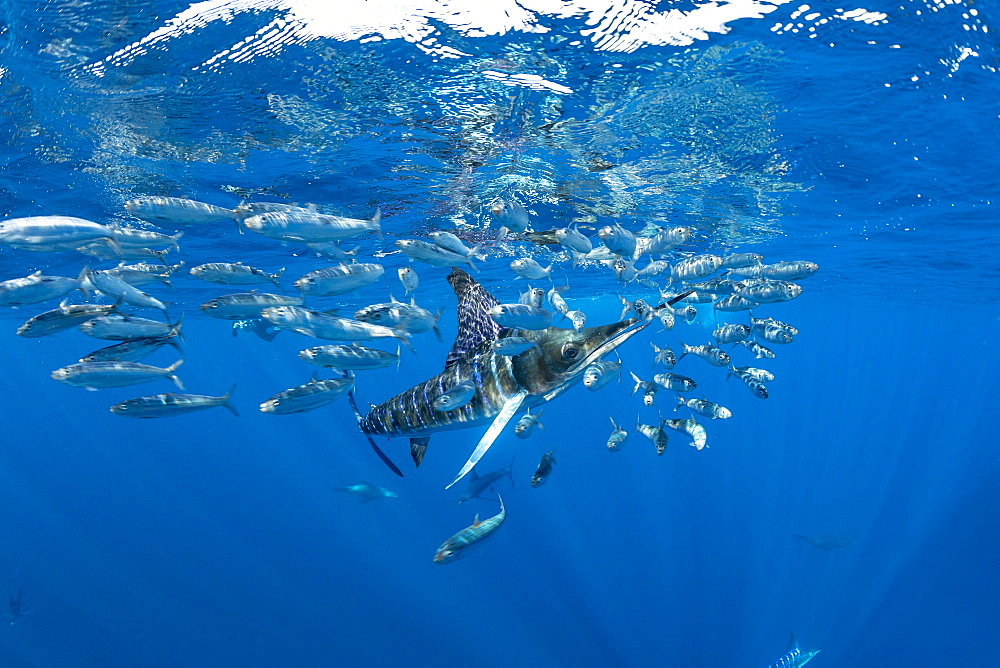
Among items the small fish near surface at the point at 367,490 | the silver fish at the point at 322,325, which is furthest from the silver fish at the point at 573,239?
the small fish near surface at the point at 367,490

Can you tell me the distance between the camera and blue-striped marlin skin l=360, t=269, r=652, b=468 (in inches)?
148

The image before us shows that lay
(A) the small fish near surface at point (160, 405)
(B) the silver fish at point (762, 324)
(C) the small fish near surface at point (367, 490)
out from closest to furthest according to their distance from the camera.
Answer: (A) the small fish near surface at point (160, 405) < (B) the silver fish at point (762, 324) < (C) the small fish near surface at point (367, 490)

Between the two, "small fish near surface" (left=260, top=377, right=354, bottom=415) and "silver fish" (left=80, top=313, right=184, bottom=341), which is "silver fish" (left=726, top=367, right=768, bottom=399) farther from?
"silver fish" (left=80, top=313, right=184, bottom=341)

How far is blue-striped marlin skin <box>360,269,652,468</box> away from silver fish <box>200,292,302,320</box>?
5.11ft

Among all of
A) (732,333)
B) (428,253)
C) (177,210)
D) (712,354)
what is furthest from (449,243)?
(712,354)

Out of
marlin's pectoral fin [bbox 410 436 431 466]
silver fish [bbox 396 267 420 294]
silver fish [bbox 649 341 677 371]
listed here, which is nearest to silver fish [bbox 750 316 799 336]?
silver fish [bbox 649 341 677 371]

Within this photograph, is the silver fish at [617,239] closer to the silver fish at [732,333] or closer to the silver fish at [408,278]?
the silver fish at [732,333]

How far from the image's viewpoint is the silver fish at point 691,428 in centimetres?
722

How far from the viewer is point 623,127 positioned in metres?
8.92

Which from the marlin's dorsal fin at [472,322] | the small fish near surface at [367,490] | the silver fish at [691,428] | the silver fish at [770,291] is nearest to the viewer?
the marlin's dorsal fin at [472,322]

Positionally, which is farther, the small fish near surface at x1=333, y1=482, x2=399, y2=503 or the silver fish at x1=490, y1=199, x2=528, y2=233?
the small fish near surface at x1=333, y1=482, x2=399, y2=503

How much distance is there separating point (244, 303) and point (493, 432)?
11.4 feet

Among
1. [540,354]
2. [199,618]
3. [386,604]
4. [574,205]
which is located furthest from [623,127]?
[199,618]

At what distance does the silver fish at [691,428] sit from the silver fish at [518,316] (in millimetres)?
3341
